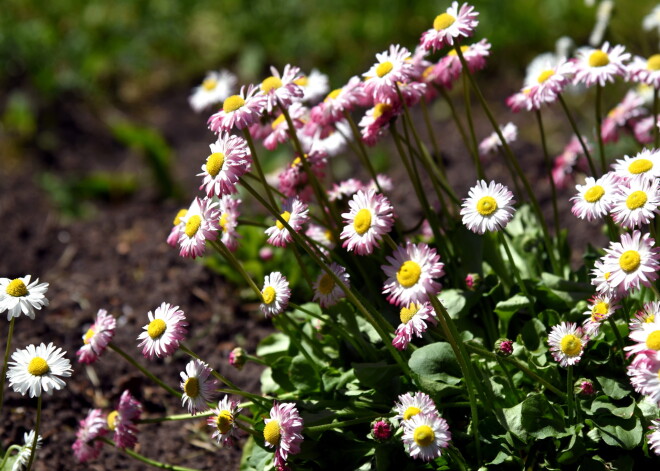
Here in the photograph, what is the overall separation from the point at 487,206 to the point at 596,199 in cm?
28

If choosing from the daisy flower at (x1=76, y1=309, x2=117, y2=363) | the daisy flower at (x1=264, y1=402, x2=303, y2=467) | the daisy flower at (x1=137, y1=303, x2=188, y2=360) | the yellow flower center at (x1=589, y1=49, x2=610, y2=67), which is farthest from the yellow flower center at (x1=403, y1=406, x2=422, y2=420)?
the yellow flower center at (x1=589, y1=49, x2=610, y2=67)

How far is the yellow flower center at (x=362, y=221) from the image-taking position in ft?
5.90

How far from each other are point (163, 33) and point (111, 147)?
117 cm

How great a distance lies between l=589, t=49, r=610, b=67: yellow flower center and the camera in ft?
7.24

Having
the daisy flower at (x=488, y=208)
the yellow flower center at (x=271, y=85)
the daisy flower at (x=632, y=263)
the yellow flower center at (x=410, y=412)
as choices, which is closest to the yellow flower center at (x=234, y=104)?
the yellow flower center at (x=271, y=85)

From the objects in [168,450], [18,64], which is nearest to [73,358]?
[168,450]

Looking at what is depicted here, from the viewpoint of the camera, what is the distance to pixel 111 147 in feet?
17.4

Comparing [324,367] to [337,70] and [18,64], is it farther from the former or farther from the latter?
[18,64]

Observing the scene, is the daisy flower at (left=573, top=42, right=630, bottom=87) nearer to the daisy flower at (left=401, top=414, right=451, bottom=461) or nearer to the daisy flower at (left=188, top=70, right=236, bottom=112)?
the daisy flower at (left=401, top=414, right=451, bottom=461)

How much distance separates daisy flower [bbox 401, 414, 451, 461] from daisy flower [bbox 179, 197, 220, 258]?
64cm

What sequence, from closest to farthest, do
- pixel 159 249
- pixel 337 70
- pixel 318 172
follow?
1. pixel 318 172
2. pixel 159 249
3. pixel 337 70

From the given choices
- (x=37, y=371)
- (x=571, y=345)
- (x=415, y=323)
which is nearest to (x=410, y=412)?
(x=415, y=323)

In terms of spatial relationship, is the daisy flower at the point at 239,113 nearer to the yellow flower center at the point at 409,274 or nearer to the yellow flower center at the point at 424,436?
the yellow flower center at the point at 409,274

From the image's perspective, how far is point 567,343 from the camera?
188 cm
